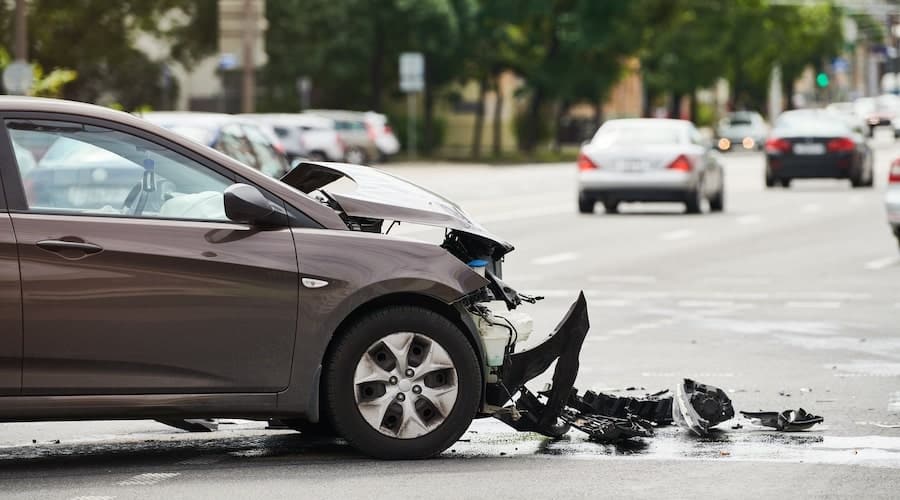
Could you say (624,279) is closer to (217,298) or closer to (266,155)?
(266,155)

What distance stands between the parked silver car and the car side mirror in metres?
22.5

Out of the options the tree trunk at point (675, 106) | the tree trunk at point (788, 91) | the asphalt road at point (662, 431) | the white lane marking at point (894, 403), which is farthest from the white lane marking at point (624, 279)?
the tree trunk at point (788, 91)

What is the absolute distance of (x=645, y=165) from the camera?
1192 inches

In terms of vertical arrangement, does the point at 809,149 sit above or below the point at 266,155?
below

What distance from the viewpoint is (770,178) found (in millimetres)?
41219

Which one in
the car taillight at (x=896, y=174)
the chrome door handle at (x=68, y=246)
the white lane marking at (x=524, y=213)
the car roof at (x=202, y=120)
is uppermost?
the car roof at (x=202, y=120)

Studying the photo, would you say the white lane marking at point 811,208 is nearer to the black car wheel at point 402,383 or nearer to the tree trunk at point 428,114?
the black car wheel at point 402,383

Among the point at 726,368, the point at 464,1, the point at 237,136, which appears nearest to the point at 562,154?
the point at 464,1

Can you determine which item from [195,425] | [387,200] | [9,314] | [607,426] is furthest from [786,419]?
[9,314]

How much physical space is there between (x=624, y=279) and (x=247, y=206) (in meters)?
11.3

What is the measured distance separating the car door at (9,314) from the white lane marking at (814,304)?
30.9 ft

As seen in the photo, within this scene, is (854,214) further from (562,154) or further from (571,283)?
(562,154)

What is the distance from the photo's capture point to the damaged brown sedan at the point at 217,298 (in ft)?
25.6

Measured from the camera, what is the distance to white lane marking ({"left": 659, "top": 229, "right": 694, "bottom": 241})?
2548cm
